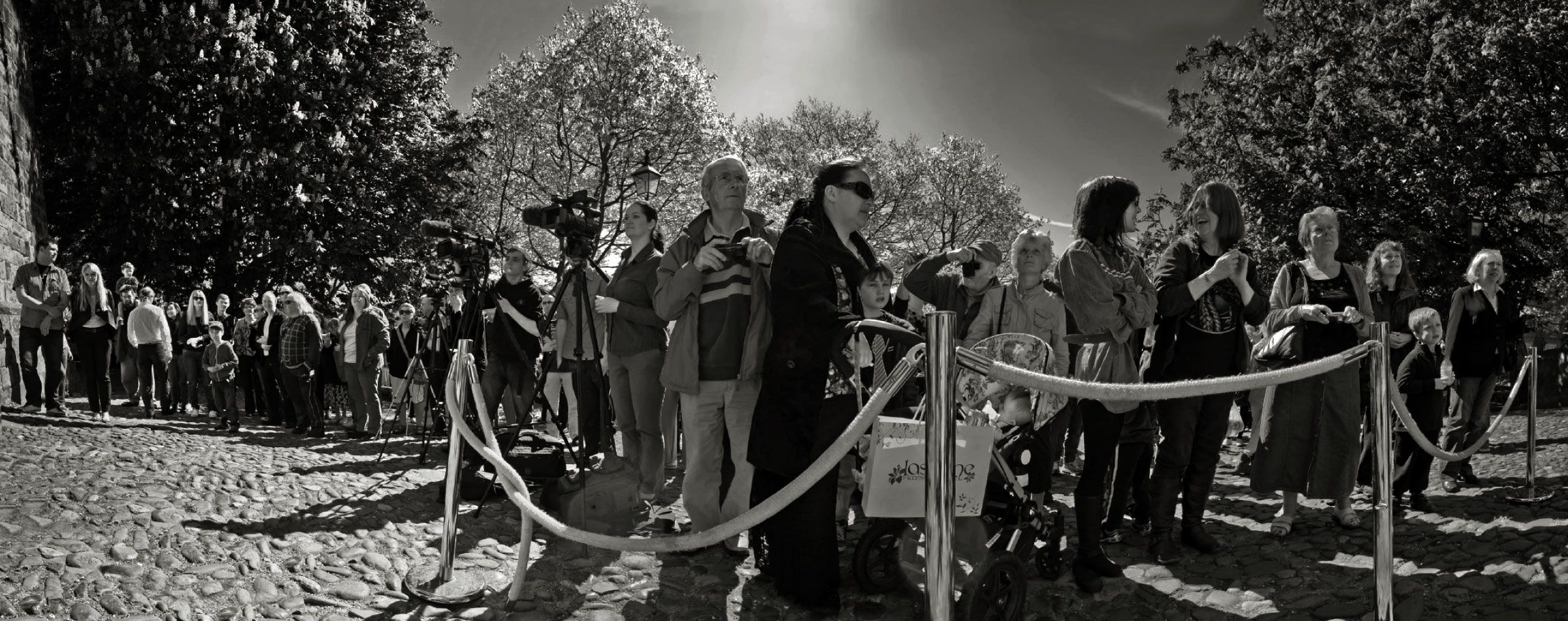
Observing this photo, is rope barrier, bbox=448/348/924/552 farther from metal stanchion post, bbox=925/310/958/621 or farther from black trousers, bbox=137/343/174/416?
black trousers, bbox=137/343/174/416

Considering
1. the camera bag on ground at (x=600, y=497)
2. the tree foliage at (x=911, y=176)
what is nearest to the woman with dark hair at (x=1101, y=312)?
the camera bag on ground at (x=600, y=497)

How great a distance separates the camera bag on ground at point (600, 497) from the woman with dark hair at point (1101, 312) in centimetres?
214

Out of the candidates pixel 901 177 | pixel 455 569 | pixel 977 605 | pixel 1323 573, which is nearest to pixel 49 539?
pixel 455 569

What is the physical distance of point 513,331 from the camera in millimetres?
7465

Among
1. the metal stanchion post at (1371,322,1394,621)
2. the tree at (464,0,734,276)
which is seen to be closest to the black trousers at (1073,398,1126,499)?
the metal stanchion post at (1371,322,1394,621)

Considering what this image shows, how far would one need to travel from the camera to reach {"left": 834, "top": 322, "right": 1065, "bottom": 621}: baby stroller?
11.5ft

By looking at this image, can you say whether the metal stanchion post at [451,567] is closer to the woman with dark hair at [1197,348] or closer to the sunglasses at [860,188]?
the sunglasses at [860,188]

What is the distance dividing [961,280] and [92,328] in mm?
9063

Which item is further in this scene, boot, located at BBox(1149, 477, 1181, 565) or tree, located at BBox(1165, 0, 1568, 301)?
tree, located at BBox(1165, 0, 1568, 301)

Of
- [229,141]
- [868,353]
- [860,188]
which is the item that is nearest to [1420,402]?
[868,353]

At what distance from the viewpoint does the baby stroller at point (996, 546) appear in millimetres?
3490

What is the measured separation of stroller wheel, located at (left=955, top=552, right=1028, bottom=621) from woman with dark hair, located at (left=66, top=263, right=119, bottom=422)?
389 inches

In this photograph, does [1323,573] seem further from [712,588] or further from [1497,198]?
[1497,198]

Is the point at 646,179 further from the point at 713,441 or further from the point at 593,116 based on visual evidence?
the point at 593,116
